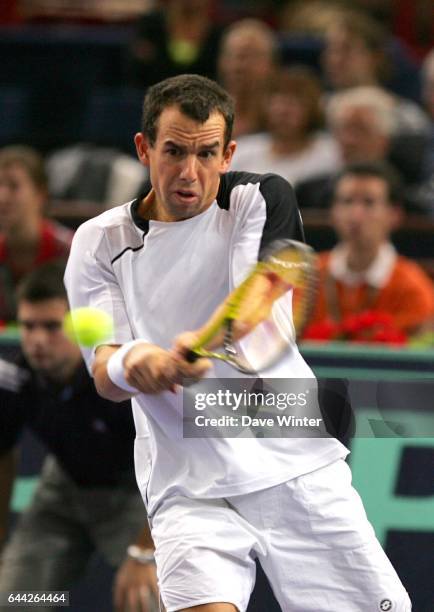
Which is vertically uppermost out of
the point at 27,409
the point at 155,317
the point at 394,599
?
the point at 155,317

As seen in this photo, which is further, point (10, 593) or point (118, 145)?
point (118, 145)

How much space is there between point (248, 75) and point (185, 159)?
15.0ft

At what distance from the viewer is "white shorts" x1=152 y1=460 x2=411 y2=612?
10.8 ft

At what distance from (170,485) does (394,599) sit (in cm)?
70

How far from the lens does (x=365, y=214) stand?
19.9 feet

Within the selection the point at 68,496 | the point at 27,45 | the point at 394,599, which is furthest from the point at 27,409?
the point at 27,45

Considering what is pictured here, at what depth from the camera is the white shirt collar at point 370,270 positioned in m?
5.96

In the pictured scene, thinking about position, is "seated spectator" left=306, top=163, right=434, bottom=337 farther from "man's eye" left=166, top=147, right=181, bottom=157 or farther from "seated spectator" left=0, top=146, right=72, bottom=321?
"man's eye" left=166, top=147, right=181, bottom=157

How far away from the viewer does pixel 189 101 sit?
3221 millimetres

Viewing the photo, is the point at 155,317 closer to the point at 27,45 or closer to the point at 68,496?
the point at 68,496

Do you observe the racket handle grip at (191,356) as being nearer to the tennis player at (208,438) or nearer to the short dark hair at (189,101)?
the tennis player at (208,438)

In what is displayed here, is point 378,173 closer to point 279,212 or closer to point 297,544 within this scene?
point 279,212

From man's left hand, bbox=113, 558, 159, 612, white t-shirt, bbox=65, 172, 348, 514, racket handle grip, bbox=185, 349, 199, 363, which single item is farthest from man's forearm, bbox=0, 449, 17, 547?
racket handle grip, bbox=185, 349, 199, 363

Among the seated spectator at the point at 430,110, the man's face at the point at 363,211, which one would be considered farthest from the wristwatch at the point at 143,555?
the seated spectator at the point at 430,110
